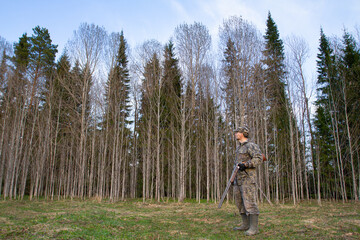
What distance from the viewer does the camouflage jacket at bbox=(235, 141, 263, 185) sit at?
4.40m

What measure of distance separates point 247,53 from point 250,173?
11774 mm

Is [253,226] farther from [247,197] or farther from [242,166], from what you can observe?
[242,166]

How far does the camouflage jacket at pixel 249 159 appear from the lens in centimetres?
440

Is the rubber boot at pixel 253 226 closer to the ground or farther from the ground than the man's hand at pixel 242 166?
closer to the ground

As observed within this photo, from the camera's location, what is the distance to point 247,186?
14.4 ft

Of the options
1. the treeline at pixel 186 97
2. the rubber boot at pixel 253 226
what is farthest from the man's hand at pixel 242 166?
the treeline at pixel 186 97

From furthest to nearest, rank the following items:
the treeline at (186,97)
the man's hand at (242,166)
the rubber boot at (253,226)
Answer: the treeline at (186,97) < the man's hand at (242,166) < the rubber boot at (253,226)

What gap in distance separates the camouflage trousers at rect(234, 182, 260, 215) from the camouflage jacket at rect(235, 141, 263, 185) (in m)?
0.09

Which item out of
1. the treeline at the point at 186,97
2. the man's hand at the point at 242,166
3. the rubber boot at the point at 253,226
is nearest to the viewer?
the rubber boot at the point at 253,226

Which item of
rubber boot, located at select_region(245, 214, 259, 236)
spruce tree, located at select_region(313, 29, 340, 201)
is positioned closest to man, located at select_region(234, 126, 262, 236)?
rubber boot, located at select_region(245, 214, 259, 236)

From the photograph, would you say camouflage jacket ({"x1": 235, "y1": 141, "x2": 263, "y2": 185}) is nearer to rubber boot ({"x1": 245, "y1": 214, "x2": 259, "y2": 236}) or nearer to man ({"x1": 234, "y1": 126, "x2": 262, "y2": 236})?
man ({"x1": 234, "y1": 126, "x2": 262, "y2": 236})

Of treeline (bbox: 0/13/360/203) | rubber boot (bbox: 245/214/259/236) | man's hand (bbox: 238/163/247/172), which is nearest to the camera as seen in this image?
rubber boot (bbox: 245/214/259/236)

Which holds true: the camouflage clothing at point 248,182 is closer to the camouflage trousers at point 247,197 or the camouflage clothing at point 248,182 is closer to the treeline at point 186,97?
the camouflage trousers at point 247,197

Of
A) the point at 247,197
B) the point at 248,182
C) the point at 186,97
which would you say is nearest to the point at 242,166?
the point at 248,182
